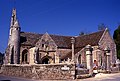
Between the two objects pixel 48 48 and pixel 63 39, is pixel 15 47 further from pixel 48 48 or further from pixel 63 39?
pixel 63 39

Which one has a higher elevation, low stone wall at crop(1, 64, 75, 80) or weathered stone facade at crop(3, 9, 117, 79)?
weathered stone facade at crop(3, 9, 117, 79)

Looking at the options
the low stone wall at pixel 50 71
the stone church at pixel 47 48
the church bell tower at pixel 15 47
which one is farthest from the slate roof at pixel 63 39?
the low stone wall at pixel 50 71

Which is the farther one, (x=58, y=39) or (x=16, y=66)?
(x=58, y=39)

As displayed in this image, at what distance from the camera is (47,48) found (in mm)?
42000

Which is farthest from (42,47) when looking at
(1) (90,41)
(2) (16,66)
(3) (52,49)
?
(2) (16,66)

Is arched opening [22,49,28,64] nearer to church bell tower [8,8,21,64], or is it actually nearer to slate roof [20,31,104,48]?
slate roof [20,31,104,48]

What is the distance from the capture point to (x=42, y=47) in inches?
1630

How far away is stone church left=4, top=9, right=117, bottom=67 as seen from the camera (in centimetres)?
3853

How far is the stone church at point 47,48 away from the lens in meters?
38.5

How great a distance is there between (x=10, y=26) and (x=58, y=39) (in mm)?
11394

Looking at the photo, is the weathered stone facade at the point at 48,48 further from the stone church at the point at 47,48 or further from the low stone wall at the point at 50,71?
the low stone wall at the point at 50,71

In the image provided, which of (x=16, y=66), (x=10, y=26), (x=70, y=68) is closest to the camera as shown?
(x=70, y=68)

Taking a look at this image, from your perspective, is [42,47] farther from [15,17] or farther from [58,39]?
[15,17]

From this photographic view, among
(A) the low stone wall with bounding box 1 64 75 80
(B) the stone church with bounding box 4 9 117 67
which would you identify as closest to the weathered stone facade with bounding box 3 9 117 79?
(B) the stone church with bounding box 4 9 117 67
